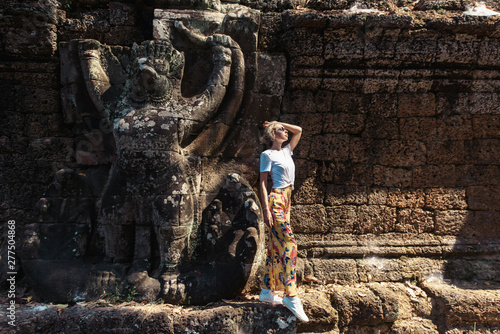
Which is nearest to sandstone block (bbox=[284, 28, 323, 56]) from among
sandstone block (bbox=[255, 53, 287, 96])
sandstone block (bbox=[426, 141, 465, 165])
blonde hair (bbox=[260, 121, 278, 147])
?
sandstone block (bbox=[255, 53, 287, 96])

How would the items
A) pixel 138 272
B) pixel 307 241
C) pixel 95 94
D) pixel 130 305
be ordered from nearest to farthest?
pixel 130 305 → pixel 138 272 → pixel 95 94 → pixel 307 241

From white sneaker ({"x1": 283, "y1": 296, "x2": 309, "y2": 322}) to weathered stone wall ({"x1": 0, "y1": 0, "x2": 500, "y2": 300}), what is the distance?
3.28 feet

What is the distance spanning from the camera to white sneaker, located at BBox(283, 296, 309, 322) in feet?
10.1

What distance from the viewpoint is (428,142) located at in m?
4.35

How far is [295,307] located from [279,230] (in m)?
0.71

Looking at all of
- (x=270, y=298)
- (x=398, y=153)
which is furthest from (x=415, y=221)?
(x=270, y=298)

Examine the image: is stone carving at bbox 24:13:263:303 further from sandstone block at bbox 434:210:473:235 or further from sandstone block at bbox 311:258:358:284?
sandstone block at bbox 434:210:473:235

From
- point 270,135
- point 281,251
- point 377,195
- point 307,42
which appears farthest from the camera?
point 377,195

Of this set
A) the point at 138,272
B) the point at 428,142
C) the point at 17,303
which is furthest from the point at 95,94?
the point at 428,142

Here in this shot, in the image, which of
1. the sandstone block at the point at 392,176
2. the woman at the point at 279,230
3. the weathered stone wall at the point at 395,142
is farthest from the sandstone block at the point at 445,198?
the woman at the point at 279,230

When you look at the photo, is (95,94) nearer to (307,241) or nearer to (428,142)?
(307,241)

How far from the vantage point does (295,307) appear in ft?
10.1

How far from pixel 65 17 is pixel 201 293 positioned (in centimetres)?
374

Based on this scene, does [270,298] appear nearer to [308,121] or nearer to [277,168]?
[277,168]
